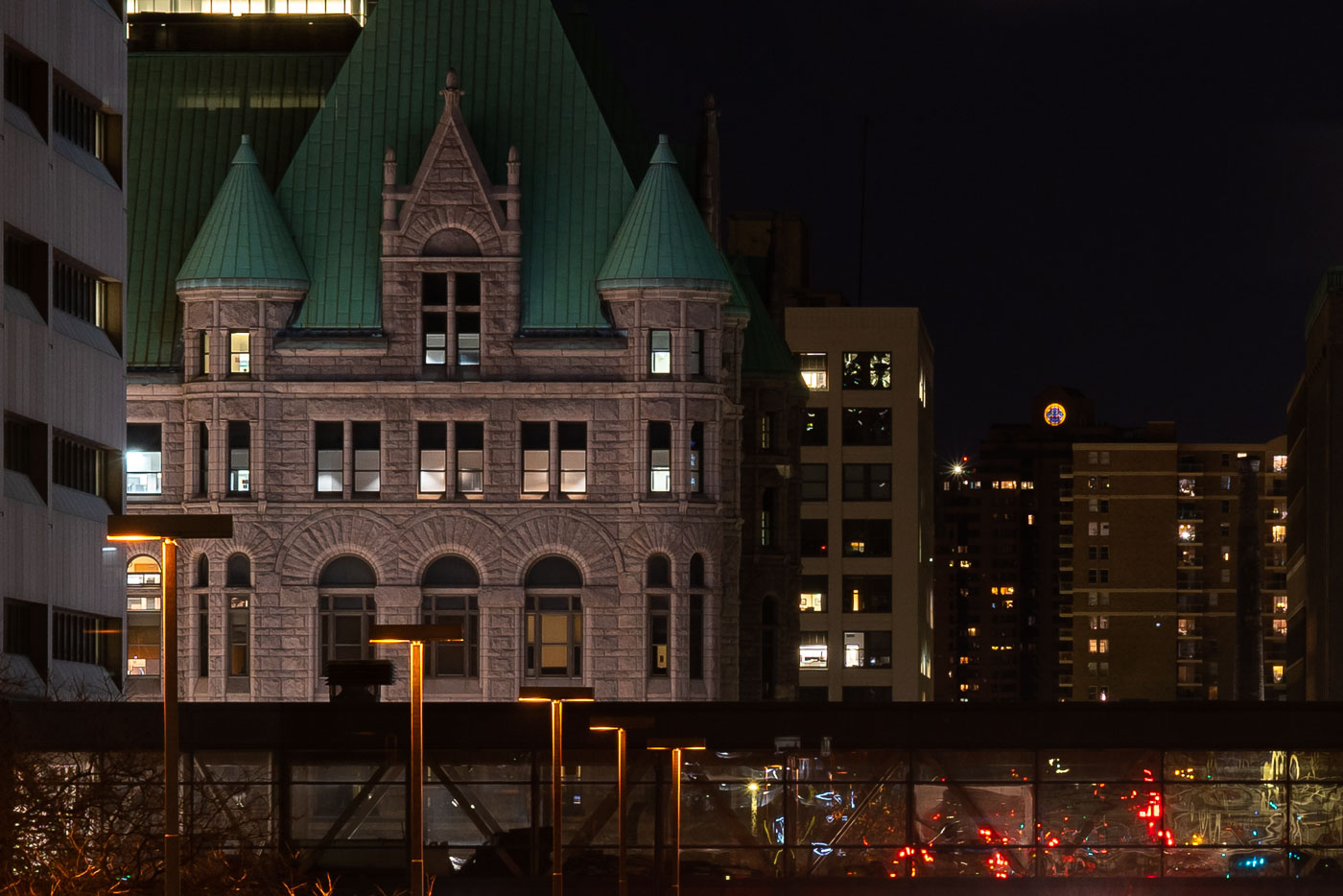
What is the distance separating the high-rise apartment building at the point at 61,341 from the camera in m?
74.3

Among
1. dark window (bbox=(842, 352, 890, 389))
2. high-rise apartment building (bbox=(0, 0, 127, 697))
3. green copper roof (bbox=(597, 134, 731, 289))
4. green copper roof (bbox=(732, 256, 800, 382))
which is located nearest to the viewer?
high-rise apartment building (bbox=(0, 0, 127, 697))

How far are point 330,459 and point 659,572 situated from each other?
1186 cm

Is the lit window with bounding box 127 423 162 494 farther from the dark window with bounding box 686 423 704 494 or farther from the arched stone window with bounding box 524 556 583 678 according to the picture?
the dark window with bounding box 686 423 704 494

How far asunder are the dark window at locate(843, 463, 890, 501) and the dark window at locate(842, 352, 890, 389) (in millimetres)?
5329

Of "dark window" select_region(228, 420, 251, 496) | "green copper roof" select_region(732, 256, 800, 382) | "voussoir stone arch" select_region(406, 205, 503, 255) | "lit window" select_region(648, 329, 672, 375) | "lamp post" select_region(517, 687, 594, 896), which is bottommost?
"lamp post" select_region(517, 687, 594, 896)

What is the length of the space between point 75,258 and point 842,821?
25.1 metres

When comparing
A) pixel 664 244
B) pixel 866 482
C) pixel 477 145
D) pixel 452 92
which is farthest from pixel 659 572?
pixel 866 482

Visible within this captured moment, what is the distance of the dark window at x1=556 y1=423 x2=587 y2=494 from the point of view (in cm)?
10225

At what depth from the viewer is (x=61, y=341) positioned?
78.1m

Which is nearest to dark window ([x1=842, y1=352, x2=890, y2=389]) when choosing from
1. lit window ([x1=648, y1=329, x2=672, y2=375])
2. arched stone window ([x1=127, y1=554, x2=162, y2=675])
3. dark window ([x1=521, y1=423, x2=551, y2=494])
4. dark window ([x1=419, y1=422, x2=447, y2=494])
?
lit window ([x1=648, y1=329, x2=672, y2=375])

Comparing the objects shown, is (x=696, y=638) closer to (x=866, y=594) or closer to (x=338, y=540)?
(x=338, y=540)

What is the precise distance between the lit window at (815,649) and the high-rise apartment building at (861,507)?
0.06 m

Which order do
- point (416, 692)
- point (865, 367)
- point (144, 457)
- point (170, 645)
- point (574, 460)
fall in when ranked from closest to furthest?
point (170, 645) < point (416, 692) < point (574, 460) < point (144, 457) < point (865, 367)

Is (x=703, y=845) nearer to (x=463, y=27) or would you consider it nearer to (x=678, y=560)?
(x=678, y=560)
